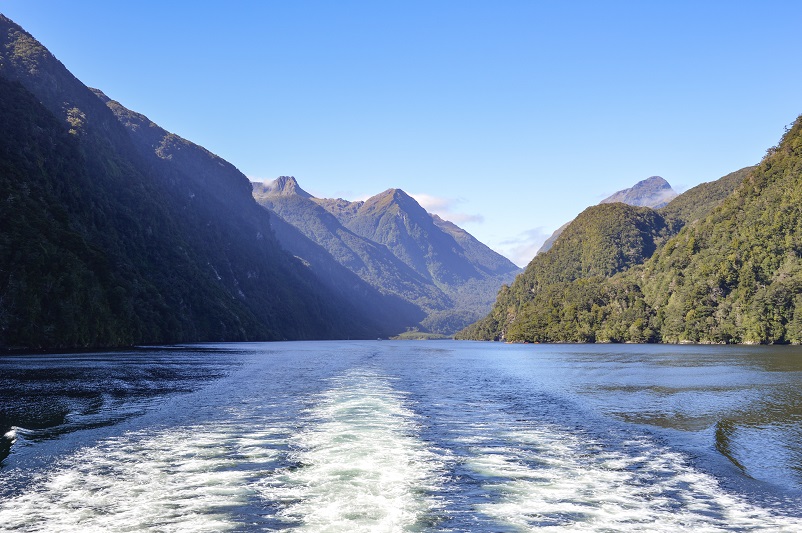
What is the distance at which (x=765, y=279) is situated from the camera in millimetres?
198250

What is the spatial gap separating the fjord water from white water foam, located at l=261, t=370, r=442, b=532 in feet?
0.27

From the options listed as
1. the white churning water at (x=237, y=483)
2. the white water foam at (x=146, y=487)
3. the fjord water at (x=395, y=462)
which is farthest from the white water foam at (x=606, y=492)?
the white water foam at (x=146, y=487)

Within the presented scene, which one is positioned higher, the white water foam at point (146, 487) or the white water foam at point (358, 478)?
the white water foam at point (146, 487)

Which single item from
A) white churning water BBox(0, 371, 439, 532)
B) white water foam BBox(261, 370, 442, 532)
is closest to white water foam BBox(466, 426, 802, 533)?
white water foam BBox(261, 370, 442, 532)

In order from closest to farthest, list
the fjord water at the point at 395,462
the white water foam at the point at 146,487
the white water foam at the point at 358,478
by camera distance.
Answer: the white water foam at the point at 146,487
the white water foam at the point at 358,478
the fjord water at the point at 395,462

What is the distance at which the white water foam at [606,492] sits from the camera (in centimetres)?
1500

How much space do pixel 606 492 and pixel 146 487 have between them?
45.5 feet

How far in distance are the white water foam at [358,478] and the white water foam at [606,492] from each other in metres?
2.09

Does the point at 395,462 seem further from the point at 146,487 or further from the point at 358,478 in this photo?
the point at 146,487

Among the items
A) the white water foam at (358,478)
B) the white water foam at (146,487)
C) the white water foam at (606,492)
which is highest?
the white water foam at (146,487)

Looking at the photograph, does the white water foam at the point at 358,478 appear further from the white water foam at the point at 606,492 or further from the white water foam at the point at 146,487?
the white water foam at the point at 606,492

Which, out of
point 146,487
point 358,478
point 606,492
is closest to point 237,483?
point 146,487

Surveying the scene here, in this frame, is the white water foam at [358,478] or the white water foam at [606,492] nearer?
the white water foam at [606,492]

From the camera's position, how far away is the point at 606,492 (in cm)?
1797
